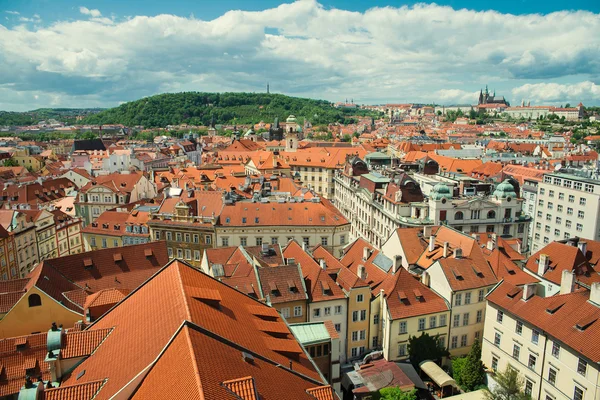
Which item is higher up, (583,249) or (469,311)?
(583,249)

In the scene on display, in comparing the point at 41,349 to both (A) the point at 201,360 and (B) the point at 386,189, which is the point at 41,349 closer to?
(A) the point at 201,360

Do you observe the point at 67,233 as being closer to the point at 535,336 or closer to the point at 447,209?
the point at 447,209

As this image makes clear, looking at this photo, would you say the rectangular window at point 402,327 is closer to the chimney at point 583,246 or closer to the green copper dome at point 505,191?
the chimney at point 583,246

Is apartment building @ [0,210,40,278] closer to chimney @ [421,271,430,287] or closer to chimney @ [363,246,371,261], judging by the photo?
chimney @ [363,246,371,261]

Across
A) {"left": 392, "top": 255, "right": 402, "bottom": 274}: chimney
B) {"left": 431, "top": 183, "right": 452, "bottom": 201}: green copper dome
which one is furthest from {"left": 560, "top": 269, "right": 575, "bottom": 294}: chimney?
{"left": 431, "top": 183, "right": 452, "bottom": 201}: green copper dome

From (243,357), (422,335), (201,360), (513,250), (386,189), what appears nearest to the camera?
(201,360)

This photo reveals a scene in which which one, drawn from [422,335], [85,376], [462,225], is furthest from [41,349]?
[462,225]

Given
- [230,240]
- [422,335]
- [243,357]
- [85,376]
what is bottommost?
[422,335]

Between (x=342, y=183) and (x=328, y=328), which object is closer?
(x=328, y=328)
